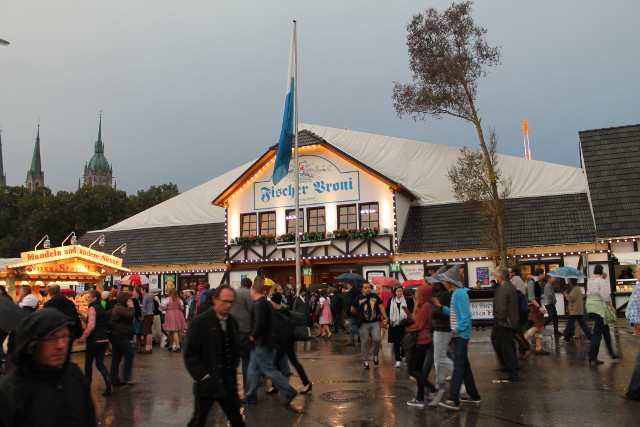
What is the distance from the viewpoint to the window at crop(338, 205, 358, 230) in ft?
89.7

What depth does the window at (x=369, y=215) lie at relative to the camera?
26938 mm

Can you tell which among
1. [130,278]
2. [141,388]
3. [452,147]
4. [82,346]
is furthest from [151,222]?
[141,388]

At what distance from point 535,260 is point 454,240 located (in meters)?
3.29

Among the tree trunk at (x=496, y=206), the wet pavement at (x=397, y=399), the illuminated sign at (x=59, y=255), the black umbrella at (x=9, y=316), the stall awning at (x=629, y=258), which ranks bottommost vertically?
the wet pavement at (x=397, y=399)

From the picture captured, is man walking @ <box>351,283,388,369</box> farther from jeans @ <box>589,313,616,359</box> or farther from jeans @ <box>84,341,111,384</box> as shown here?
jeans @ <box>84,341,111,384</box>

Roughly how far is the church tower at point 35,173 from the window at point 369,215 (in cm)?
10317

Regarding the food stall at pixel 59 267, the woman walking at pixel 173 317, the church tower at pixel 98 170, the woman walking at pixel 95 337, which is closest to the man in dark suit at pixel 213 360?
the woman walking at pixel 95 337

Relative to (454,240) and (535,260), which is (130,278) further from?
(535,260)

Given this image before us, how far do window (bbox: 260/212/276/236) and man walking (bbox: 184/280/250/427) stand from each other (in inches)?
905

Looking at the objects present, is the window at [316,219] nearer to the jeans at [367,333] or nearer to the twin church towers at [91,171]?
the jeans at [367,333]

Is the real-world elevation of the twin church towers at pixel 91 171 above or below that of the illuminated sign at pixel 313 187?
above

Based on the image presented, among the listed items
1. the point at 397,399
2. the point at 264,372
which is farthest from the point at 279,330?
the point at 397,399

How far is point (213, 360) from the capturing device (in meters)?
5.38

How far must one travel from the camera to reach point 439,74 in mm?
25688
